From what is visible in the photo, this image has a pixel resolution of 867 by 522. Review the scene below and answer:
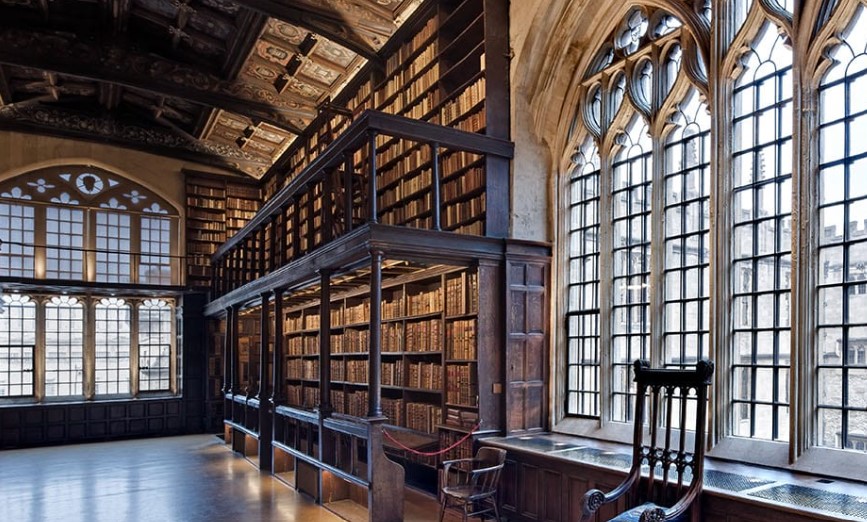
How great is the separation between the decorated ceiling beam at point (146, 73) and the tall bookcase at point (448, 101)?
2.13 m

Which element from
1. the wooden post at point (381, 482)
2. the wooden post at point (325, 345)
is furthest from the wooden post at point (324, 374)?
the wooden post at point (381, 482)

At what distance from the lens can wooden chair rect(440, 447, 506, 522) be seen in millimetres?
4613

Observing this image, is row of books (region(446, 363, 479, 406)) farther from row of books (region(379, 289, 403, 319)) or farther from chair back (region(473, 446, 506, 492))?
row of books (region(379, 289, 403, 319))

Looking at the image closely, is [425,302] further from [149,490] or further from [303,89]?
[303,89]

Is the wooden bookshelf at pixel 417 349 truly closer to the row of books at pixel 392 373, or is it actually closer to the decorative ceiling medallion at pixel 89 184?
the row of books at pixel 392 373

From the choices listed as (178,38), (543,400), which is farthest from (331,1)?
(543,400)

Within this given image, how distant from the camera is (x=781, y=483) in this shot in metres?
3.49

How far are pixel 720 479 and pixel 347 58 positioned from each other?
664cm

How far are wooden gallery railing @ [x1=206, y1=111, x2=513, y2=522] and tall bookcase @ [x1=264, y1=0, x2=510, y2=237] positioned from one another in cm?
2

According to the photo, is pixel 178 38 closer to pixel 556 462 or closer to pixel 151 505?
pixel 151 505

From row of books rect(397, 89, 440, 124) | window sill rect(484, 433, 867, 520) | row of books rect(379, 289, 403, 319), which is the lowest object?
window sill rect(484, 433, 867, 520)

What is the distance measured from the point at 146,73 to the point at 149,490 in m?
5.64

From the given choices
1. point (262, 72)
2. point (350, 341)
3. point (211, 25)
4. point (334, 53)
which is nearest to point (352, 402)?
point (350, 341)

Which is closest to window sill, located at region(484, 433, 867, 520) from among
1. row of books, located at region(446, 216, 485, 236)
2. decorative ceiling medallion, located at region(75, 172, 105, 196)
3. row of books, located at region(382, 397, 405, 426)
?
row of books, located at region(446, 216, 485, 236)
